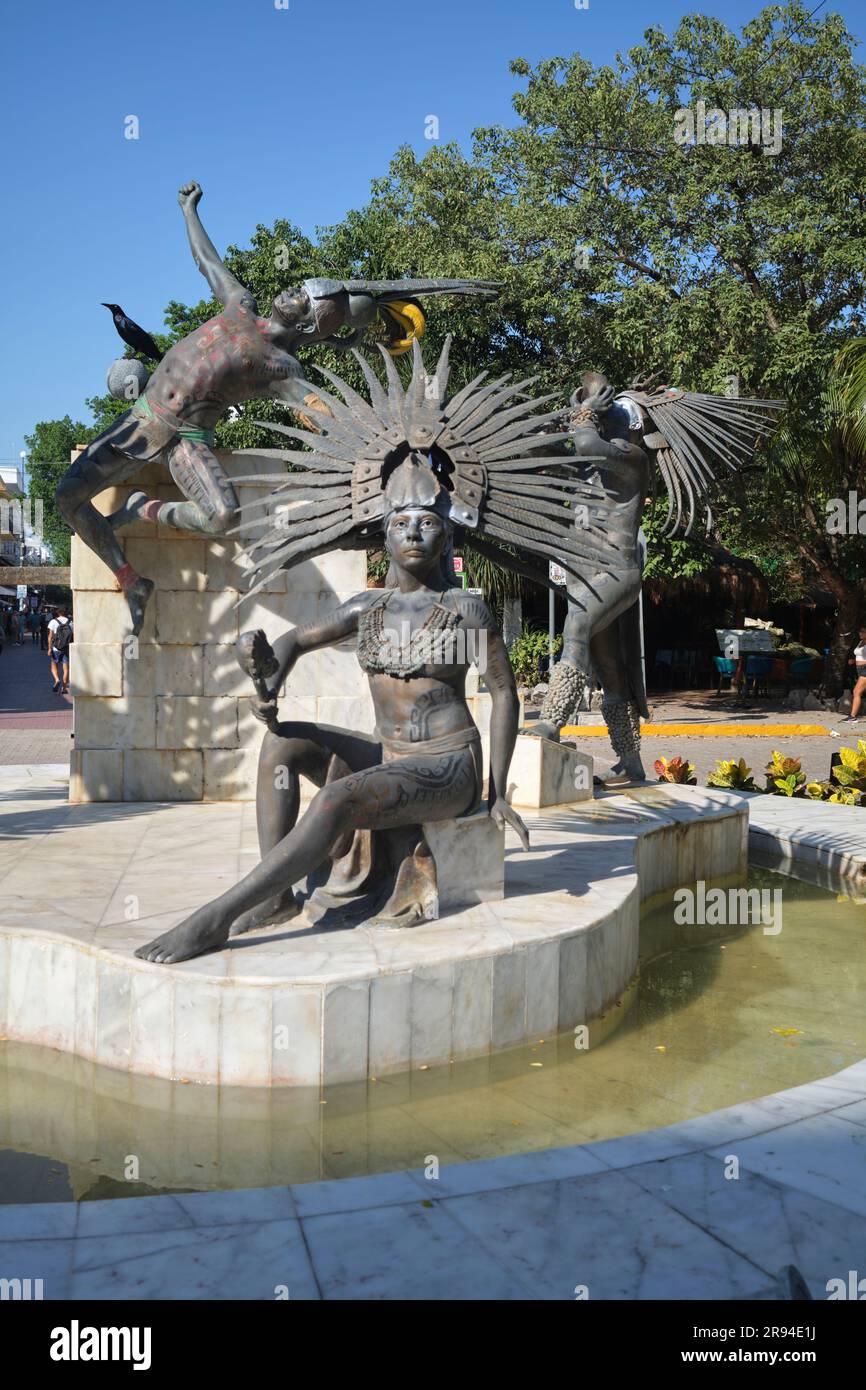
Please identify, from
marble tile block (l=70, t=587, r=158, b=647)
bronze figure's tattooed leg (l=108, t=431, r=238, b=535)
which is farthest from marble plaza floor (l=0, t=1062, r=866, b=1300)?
marble tile block (l=70, t=587, r=158, b=647)

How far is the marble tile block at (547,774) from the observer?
7656 mm

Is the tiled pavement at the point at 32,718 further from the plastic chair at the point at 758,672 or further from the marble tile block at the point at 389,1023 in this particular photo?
the plastic chair at the point at 758,672

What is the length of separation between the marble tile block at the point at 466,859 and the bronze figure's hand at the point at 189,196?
5384 mm

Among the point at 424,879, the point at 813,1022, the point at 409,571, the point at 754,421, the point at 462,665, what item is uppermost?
the point at 754,421

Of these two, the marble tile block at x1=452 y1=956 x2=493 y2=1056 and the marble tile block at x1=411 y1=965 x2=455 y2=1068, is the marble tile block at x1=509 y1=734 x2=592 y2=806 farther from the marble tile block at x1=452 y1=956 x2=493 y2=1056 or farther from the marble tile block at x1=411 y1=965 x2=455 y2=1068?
the marble tile block at x1=411 y1=965 x2=455 y2=1068

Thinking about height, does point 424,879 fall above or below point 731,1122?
above

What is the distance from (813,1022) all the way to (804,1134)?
5.63 feet

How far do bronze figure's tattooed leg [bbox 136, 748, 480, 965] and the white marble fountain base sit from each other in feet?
0.37

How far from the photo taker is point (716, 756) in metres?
14.0

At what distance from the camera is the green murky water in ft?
11.6

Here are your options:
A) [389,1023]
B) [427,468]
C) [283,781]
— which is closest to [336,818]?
[283,781]

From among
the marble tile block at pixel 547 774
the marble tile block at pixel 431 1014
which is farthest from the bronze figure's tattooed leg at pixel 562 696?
the marble tile block at pixel 431 1014

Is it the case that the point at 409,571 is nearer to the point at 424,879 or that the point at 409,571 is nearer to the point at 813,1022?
the point at 424,879
